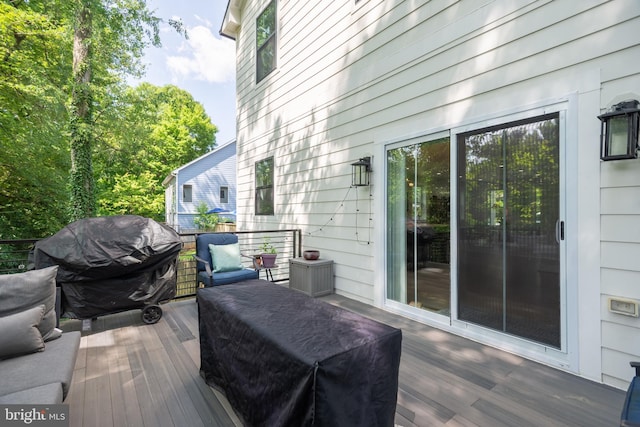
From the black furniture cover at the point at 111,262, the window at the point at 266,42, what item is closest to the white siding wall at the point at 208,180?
the window at the point at 266,42

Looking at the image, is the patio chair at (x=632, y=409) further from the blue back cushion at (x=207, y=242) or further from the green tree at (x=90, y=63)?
the green tree at (x=90, y=63)

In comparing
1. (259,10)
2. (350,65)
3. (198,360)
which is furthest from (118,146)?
(198,360)

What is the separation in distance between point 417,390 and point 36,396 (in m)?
2.36

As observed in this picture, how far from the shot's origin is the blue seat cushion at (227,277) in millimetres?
4027

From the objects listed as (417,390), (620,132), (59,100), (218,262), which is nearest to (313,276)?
(218,262)

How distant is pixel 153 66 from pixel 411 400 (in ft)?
32.6

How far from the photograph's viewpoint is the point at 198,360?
2752mm

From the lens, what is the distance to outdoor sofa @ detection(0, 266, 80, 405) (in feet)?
5.28

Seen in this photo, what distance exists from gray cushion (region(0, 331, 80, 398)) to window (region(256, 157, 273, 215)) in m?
4.95

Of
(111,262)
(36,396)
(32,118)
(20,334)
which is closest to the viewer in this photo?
(36,396)

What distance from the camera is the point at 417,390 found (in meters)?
2.26

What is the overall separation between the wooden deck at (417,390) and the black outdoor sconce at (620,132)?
174 cm

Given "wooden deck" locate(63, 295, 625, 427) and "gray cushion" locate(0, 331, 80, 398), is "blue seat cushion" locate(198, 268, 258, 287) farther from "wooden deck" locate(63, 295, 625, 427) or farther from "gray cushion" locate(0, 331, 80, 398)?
"gray cushion" locate(0, 331, 80, 398)

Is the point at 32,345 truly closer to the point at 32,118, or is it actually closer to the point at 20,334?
the point at 20,334
